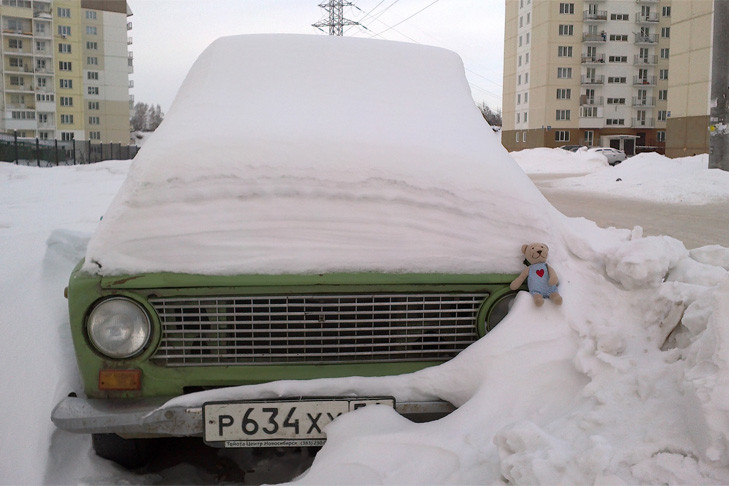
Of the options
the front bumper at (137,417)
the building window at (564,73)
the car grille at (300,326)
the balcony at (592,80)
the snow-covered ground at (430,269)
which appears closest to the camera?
the snow-covered ground at (430,269)

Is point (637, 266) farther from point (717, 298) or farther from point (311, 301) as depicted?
point (311, 301)

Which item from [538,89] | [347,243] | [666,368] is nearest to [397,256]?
[347,243]

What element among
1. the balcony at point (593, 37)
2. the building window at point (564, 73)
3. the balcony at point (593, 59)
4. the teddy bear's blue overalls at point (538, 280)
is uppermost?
the balcony at point (593, 37)

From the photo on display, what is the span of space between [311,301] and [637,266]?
4.37 feet

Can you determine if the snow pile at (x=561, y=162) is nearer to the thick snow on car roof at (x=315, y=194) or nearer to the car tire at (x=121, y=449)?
the thick snow on car roof at (x=315, y=194)

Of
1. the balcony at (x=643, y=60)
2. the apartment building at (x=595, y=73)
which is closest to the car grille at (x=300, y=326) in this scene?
the apartment building at (x=595, y=73)

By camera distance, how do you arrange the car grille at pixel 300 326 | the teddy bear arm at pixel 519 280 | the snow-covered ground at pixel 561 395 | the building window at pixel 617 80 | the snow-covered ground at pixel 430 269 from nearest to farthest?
the snow-covered ground at pixel 561 395 → the snow-covered ground at pixel 430 269 → the car grille at pixel 300 326 → the teddy bear arm at pixel 519 280 → the building window at pixel 617 80

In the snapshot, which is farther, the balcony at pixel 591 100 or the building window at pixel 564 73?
the building window at pixel 564 73

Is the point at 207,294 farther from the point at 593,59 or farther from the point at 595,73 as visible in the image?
the point at 595,73

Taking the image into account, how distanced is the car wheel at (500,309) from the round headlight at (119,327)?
126cm

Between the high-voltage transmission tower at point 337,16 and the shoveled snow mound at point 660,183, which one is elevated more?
the high-voltage transmission tower at point 337,16

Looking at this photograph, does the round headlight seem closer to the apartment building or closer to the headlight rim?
the headlight rim

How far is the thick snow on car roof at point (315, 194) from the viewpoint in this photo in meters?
2.47

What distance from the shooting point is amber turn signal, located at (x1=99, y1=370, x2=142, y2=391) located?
2.42 metres
